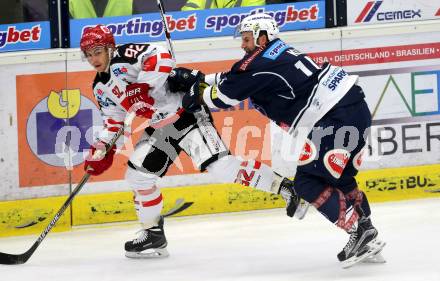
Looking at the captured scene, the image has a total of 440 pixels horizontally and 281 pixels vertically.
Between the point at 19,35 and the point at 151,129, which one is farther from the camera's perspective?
the point at 19,35

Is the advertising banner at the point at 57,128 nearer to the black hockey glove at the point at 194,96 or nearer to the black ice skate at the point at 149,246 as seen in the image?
the black ice skate at the point at 149,246

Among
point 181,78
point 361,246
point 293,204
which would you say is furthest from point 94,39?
point 361,246

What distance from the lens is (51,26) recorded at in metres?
6.44

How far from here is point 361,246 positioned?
16.3 feet

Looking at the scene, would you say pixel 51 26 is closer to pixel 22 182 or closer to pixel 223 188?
pixel 22 182

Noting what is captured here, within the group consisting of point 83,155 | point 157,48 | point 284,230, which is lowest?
point 284,230

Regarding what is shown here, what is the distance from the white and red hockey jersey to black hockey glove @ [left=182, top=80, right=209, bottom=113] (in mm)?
236

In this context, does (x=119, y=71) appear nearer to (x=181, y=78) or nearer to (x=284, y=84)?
(x=181, y=78)

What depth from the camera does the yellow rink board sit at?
21.0 ft

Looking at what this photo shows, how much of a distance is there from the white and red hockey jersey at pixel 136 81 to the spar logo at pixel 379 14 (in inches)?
70.3

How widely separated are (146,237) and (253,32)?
1.28 m

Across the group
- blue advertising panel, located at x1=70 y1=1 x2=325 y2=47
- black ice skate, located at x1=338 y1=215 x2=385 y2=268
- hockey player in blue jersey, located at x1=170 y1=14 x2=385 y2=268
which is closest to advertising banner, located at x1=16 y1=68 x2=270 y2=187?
blue advertising panel, located at x1=70 y1=1 x2=325 y2=47

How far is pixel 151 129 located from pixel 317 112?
1017 mm

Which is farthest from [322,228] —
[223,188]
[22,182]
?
[22,182]
